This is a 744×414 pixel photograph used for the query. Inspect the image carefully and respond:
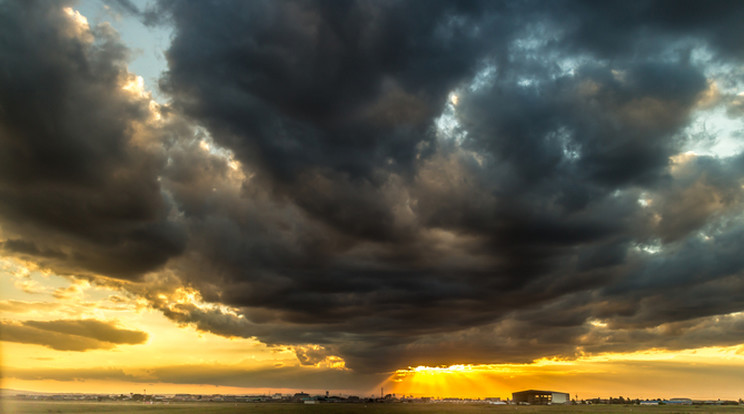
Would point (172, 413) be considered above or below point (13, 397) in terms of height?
below

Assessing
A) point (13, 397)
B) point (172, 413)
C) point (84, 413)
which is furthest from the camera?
point (172, 413)

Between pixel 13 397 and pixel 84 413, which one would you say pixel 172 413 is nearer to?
pixel 84 413

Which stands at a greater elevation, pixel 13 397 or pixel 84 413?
pixel 13 397

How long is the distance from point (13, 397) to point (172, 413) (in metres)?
92.5

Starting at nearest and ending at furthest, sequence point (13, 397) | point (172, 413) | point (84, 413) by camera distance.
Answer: point (13, 397) < point (84, 413) < point (172, 413)

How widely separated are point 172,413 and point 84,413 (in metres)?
15.6

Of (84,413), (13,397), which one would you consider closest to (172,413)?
(84,413)

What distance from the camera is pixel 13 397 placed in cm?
1614

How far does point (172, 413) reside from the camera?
97.2 m

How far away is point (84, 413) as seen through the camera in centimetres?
8850

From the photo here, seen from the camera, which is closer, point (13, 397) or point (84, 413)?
point (13, 397)

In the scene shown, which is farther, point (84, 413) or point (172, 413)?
point (172, 413)
